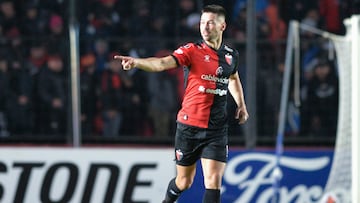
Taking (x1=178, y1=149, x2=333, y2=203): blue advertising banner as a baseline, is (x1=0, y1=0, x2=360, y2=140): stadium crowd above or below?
above

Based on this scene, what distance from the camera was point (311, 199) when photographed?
11812 mm

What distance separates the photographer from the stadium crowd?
12.0m

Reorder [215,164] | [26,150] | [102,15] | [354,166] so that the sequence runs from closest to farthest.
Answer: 1. [215,164]
2. [354,166]
3. [26,150]
4. [102,15]

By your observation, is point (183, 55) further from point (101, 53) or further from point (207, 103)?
point (101, 53)

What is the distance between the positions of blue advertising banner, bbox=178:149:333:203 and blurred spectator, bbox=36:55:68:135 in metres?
1.67

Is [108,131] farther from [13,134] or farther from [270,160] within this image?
[270,160]

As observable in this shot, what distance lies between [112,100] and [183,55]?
3502mm

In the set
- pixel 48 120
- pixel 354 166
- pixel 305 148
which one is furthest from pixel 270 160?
pixel 48 120

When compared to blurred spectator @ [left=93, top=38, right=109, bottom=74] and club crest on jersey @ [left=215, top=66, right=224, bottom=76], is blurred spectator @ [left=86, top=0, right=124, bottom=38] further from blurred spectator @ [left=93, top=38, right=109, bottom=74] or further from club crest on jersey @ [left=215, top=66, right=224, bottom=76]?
club crest on jersey @ [left=215, top=66, right=224, bottom=76]

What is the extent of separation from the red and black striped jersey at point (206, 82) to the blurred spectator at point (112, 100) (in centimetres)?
304

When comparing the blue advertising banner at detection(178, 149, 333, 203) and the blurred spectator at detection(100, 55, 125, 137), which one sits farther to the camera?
the blurred spectator at detection(100, 55, 125, 137)

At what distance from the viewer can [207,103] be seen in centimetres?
900

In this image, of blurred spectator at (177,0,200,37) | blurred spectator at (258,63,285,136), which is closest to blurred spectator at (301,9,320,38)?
blurred spectator at (258,63,285,136)

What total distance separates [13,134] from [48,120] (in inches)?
16.6
